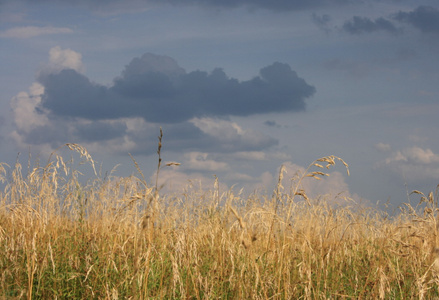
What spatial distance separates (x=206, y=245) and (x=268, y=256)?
4.47 feet

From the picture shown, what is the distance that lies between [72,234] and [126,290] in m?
1.75

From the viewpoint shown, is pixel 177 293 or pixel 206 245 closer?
pixel 177 293

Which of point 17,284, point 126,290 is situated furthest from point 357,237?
point 17,284

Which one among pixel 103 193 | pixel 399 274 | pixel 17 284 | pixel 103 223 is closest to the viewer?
pixel 17 284

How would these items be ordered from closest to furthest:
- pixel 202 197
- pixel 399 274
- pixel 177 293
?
pixel 177 293 → pixel 399 274 → pixel 202 197

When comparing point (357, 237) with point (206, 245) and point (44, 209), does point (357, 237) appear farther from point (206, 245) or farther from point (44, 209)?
point (44, 209)

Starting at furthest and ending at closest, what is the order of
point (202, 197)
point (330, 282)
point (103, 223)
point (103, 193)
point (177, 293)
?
point (202, 197) < point (103, 193) < point (103, 223) < point (330, 282) < point (177, 293)

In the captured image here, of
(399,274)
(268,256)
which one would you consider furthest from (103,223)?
(399,274)

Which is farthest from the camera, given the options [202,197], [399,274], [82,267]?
[202,197]

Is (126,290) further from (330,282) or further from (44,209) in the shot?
→ (330,282)

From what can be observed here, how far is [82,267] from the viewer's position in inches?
172

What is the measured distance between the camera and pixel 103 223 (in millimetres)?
5664

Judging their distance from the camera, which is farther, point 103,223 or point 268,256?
point 103,223

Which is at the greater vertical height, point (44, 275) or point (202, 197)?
point (202, 197)
